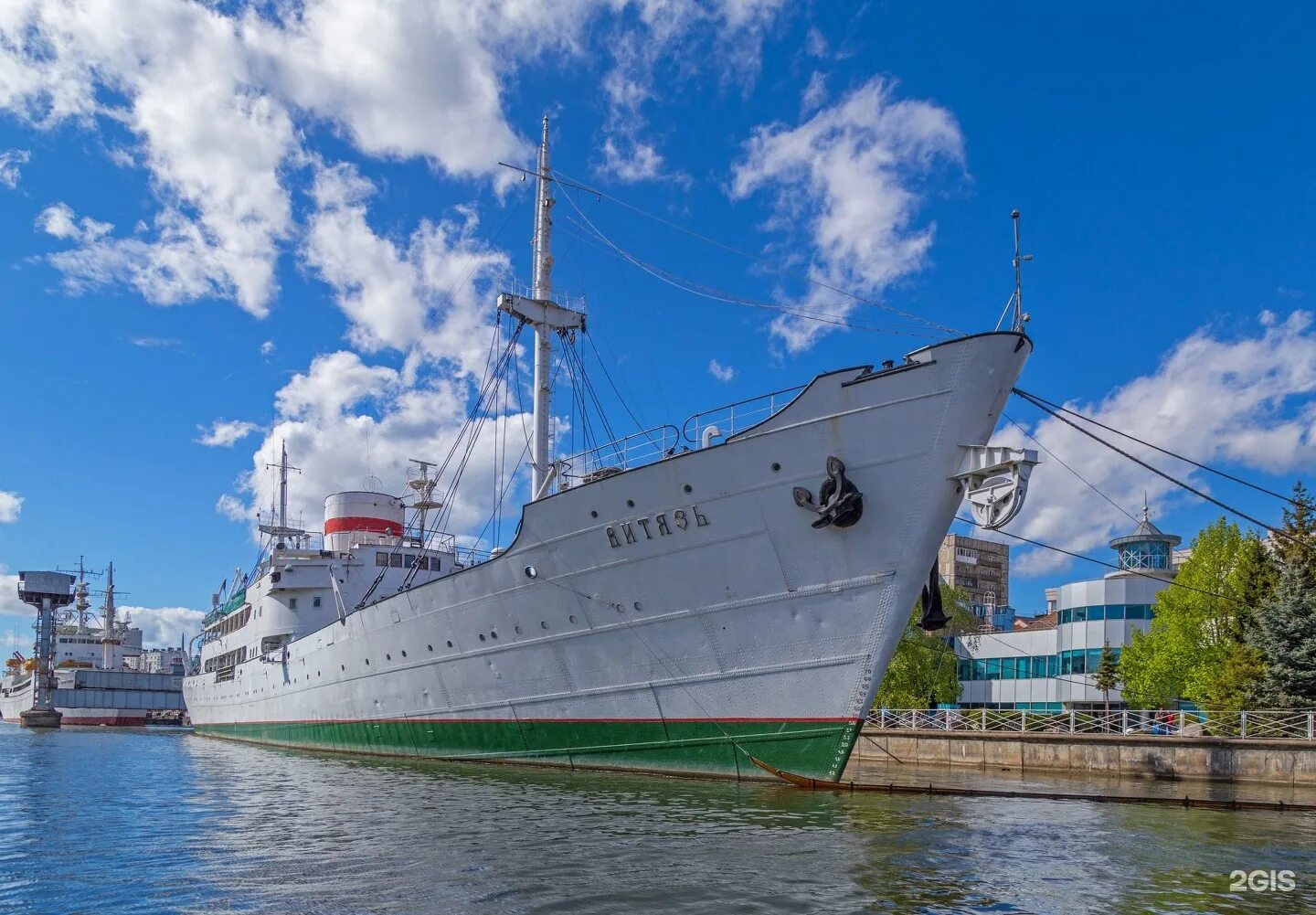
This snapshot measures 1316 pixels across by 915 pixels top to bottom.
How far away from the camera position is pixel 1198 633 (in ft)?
99.6

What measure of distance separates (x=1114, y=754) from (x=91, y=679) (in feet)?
235

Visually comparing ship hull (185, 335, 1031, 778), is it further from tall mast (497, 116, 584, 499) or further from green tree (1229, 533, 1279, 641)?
green tree (1229, 533, 1279, 641)

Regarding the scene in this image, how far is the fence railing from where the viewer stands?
Answer: 2216 centimetres

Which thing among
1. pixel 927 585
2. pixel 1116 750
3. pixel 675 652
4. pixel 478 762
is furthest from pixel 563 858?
pixel 1116 750

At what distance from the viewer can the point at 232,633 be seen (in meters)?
40.1

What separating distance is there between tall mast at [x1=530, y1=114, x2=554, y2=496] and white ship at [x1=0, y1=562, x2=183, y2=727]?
199ft

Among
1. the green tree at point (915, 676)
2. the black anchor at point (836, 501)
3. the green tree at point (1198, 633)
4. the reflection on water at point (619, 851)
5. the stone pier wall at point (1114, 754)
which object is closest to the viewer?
the reflection on water at point (619, 851)

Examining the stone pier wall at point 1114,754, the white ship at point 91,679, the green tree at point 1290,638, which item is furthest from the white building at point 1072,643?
the white ship at point 91,679

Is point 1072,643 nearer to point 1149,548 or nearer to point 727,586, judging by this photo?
point 1149,548

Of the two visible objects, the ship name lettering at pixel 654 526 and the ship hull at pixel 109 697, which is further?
the ship hull at pixel 109 697

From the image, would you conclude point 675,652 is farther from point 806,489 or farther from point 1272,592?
point 1272,592

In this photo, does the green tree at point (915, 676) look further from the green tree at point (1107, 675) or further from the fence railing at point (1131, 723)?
the green tree at point (1107, 675)

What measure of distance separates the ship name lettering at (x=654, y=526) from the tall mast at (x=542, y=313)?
521 cm

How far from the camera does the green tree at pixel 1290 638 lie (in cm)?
2386
